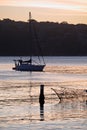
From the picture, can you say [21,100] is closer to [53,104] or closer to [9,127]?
[53,104]

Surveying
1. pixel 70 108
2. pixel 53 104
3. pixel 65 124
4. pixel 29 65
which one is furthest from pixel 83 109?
pixel 29 65

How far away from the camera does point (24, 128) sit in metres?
41.6

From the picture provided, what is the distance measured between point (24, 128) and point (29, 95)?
2945 cm

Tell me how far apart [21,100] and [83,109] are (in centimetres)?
1287

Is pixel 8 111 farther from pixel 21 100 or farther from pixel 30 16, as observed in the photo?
pixel 30 16

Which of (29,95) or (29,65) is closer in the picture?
(29,95)

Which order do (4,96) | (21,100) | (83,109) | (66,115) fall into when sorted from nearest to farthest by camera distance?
(66,115) → (83,109) → (21,100) → (4,96)

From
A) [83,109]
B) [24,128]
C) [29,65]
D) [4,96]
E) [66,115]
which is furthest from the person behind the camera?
[29,65]

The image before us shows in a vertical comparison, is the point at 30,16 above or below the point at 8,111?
above

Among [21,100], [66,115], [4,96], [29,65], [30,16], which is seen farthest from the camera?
[29,65]

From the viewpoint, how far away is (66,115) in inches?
1927

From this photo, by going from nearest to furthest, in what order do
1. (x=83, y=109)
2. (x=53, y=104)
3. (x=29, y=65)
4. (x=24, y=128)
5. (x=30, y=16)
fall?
(x=24, y=128) < (x=83, y=109) < (x=53, y=104) < (x=30, y=16) < (x=29, y=65)

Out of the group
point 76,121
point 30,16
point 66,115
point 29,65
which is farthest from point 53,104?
point 29,65

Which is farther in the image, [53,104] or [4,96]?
[4,96]
